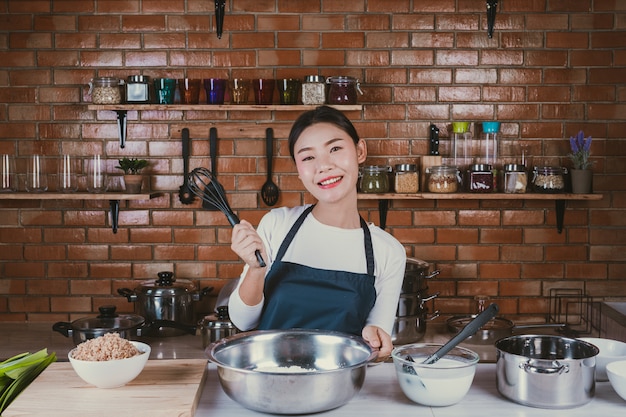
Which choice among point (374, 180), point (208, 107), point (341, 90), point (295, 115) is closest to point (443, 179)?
point (374, 180)

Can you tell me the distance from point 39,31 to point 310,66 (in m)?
1.29

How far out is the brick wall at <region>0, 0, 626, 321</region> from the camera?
136 inches

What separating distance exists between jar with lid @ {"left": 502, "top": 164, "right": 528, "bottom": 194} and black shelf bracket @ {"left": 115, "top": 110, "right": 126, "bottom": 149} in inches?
70.5

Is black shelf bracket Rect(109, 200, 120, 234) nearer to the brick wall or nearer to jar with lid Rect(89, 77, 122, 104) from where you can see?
the brick wall

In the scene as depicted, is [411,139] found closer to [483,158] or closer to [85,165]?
[483,158]

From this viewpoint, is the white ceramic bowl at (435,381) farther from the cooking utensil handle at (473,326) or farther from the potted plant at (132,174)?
the potted plant at (132,174)

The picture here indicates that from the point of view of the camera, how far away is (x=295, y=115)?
3475mm

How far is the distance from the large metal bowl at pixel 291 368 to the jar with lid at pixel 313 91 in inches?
62.1

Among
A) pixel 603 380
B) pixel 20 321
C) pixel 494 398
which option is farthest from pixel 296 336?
pixel 20 321

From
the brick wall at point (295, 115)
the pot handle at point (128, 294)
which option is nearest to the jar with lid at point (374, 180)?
the brick wall at point (295, 115)

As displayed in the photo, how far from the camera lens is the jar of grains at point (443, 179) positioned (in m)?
3.34

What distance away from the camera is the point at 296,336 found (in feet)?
6.34

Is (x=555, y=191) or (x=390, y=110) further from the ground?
(x=390, y=110)

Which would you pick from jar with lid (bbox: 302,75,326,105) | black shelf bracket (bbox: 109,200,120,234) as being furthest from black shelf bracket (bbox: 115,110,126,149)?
jar with lid (bbox: 302,75,326,105)
